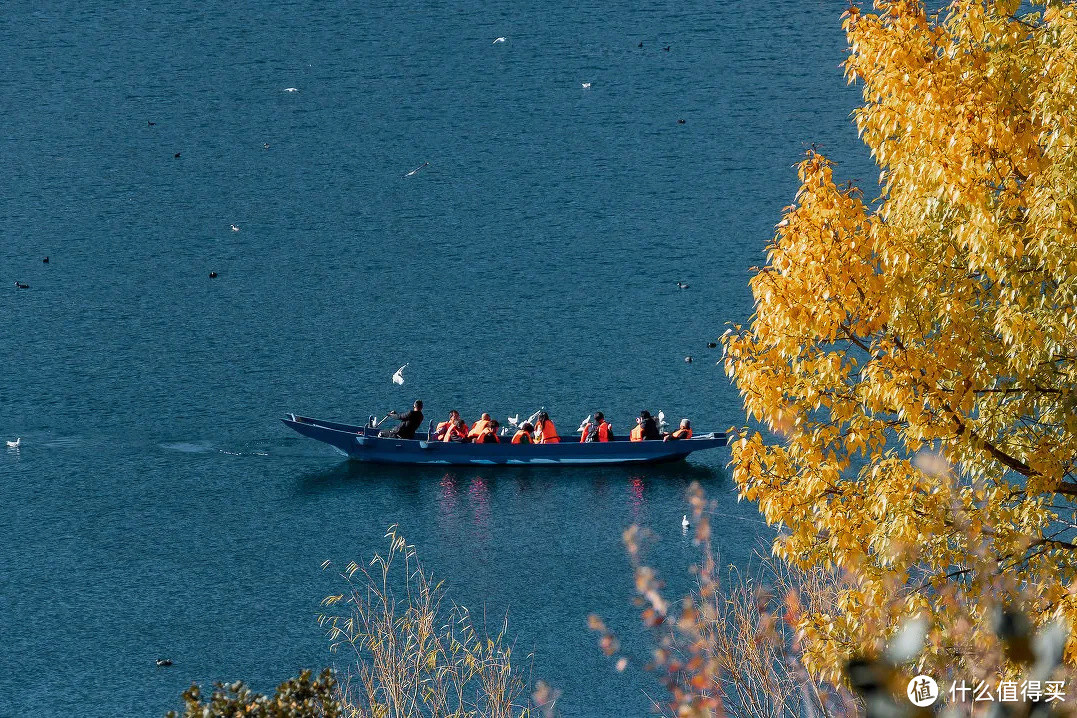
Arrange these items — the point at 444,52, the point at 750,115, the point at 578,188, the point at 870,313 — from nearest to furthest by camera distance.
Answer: the point at 870,313
the point at 578,188
the point at 750,115
the point at 444,52

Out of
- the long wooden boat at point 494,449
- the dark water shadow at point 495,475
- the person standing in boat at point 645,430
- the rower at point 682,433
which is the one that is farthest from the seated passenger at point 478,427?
the rower at point 682,433

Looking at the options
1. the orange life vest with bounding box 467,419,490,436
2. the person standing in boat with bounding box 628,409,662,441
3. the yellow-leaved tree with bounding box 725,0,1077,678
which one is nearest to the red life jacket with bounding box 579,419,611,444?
the person standing in boat with bounding box 628,409,662,441

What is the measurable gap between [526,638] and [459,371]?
16642 mm

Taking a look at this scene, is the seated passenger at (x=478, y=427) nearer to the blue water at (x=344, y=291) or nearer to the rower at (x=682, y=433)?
the blue water at (x=344, y=291)

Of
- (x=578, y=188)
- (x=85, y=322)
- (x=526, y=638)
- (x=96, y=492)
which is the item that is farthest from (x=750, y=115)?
(x=526, y=638)

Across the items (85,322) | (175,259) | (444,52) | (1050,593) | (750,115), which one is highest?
(444,52)

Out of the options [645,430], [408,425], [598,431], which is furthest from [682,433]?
[408,425]

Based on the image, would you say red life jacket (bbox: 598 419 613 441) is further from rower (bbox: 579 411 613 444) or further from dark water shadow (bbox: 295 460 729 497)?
dark water shadow (bbox: 295 460 729 497)

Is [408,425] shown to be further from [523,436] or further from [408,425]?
[523,436]

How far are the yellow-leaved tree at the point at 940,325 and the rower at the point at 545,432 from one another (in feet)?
68.4

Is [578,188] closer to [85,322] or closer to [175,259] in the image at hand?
[175,259]

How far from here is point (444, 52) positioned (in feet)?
238

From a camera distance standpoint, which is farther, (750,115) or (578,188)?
(750,115)

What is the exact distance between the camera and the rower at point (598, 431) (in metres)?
35.2
